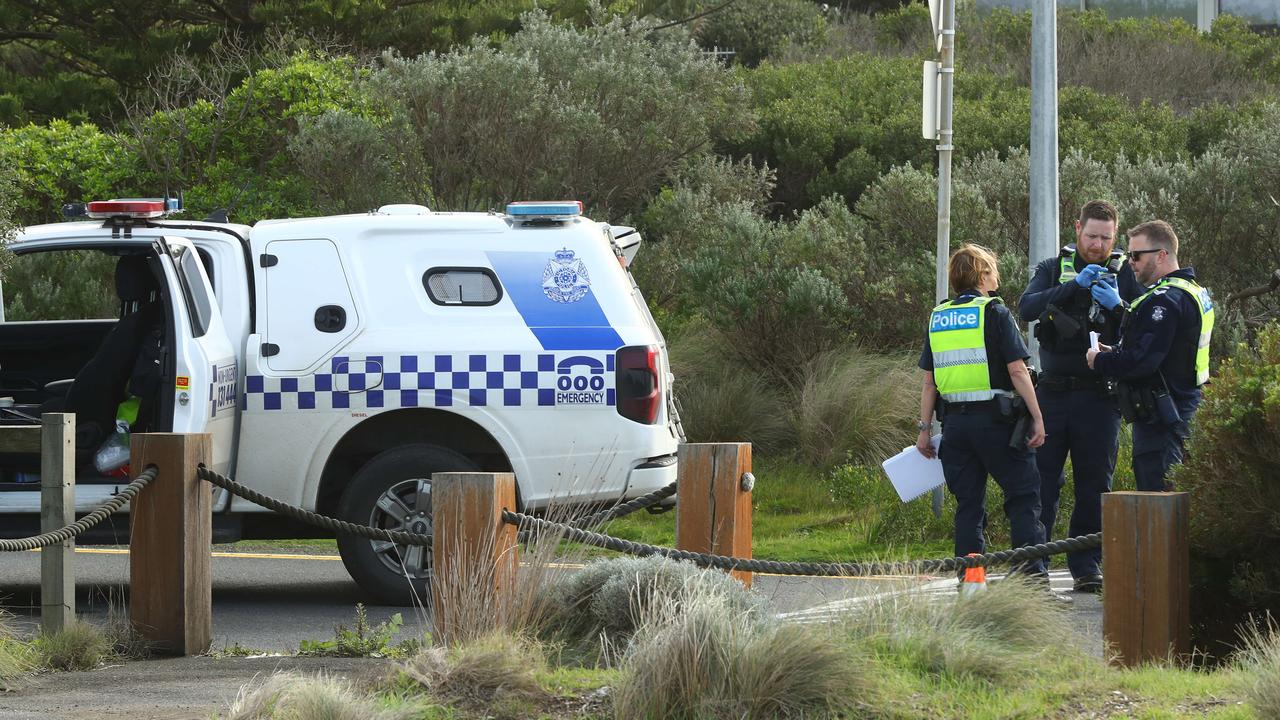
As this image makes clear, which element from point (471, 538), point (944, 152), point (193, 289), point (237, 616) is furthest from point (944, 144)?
point (471, 538)

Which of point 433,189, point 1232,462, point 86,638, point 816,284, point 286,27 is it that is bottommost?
point 86,638

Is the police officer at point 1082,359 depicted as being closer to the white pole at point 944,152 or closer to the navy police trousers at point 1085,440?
the navy police trousers at point 1085,440

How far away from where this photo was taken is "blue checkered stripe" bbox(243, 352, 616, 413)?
782 centimetres

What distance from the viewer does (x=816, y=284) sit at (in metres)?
12.7

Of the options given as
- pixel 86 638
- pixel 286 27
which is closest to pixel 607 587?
pixel 86 638

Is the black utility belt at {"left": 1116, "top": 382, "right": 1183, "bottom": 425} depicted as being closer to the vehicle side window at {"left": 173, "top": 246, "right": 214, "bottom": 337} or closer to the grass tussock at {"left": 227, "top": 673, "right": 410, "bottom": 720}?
the grass tussock at {"left": 227, "top": 673, "right": 410, "bottom": 720}

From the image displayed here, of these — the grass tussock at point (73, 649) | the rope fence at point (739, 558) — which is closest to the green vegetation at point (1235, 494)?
the rope fence at point (739, 558)

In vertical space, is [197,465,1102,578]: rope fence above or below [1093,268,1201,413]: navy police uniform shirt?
below

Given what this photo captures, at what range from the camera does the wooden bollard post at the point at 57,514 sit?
6.25 meters

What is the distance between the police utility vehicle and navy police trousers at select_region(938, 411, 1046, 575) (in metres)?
1.51

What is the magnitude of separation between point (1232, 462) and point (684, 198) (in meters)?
10.2

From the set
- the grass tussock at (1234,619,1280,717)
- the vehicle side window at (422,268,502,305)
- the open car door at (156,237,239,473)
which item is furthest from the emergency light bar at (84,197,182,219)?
the grass tussock at (1234,619,1280,717)

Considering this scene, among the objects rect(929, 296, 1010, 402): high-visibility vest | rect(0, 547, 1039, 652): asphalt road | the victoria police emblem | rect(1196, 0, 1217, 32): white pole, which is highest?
rect(1196, 0, 1217, 32): white pole

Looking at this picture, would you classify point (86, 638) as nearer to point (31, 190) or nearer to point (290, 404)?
point (290, 404)
